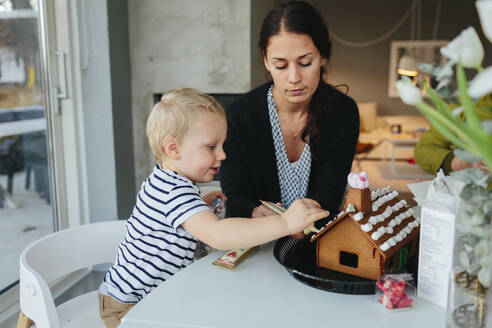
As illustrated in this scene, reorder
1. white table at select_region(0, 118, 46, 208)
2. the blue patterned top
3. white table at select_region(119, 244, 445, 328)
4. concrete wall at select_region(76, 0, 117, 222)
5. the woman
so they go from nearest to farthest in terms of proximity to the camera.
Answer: white table at select_region(119, 244, 445, 328) → the woman → the blue patterned top → white table at select_region(0, 118, 46, 208) → concrete wall at select_region(76, 0, 117, 222)

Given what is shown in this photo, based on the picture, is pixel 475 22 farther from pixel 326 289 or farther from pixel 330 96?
pixel 326 289

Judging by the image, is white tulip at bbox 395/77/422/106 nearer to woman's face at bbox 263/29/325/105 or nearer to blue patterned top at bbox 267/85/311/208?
woman's face at bbox 263/29/325/105

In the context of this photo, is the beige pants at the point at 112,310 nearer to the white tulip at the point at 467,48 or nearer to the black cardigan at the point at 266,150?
the black cardigan at the point at 266,150

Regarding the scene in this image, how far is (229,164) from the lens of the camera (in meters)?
1.57

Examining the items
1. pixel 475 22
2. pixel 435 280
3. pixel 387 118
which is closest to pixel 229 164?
pixel 435 280

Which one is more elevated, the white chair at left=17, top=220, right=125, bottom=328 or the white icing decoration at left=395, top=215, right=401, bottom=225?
the white icing decoration at left=395, top=215, right=401, bottom=225

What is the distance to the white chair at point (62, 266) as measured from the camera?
1104 mm

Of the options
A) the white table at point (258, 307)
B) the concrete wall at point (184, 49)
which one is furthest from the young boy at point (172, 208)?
the concrete wall at point (184, 49)

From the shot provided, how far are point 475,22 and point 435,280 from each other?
7540 mm

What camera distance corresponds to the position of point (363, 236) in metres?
0.99

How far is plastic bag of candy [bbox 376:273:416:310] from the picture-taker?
88 cm

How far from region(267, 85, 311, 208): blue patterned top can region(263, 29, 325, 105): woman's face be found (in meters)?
0.18

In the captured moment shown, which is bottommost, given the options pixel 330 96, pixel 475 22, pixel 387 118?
pixel 387 118

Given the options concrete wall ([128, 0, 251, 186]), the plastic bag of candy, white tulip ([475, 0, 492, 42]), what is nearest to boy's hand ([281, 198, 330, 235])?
the plastic bag of candy
